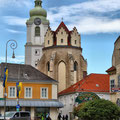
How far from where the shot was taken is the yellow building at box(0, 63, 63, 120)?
53344mm

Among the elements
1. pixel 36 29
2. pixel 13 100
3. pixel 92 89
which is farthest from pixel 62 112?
pixel 36 29

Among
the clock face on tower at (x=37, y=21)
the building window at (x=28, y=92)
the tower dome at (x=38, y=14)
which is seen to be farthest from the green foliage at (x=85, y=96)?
the tower dome at (x=38, y=14)

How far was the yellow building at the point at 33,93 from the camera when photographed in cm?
5334

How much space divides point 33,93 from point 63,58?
20991 millimetres

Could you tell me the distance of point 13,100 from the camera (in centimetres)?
5325

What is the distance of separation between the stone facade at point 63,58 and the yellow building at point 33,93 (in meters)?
16.4

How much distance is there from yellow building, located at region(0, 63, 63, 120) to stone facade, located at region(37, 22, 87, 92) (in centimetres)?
1642

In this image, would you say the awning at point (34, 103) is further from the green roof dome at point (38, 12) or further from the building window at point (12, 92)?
the green roof dome at point (38, 12)

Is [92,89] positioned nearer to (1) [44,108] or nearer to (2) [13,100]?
(1) [44,108]

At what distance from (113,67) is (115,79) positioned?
6.23ft

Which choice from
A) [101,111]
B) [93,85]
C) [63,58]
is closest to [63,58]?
[63,58]

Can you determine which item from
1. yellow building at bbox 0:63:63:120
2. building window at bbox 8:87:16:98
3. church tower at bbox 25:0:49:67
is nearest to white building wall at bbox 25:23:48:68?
church tower at bbox 25:0:49:67

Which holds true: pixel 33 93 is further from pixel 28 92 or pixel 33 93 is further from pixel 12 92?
pixel 12 92

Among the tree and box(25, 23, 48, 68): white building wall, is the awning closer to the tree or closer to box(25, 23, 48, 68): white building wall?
the tree
